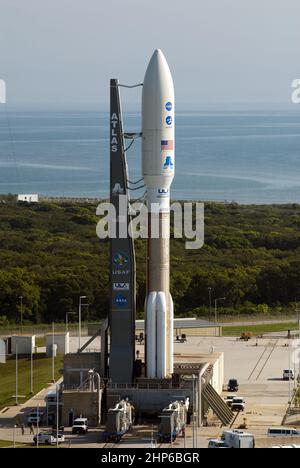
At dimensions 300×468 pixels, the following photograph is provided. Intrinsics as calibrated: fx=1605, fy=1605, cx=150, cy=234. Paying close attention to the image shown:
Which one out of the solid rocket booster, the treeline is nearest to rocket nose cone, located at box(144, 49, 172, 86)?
the solid rocket booster

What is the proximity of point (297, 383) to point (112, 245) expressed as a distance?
1224 centimetres

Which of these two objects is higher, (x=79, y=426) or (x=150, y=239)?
(x=150, y=239)

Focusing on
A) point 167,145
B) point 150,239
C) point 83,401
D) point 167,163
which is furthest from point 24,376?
point 167,145

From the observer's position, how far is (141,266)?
9556cm

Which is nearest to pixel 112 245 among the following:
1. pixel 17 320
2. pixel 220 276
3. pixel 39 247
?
pixel 17 320

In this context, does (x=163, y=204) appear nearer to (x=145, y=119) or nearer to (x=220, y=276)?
(x=145, y=119)

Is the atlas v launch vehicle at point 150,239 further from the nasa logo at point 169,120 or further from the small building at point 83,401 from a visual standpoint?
the small building at point 83,401

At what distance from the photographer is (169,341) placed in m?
57.6

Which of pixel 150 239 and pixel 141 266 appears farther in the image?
pixel 141 266

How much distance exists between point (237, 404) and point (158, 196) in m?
8.39

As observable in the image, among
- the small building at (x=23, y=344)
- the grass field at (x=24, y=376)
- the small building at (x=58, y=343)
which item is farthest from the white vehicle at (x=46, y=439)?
the small building at (x=23, y=344)

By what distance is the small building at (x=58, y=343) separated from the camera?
71312 mm

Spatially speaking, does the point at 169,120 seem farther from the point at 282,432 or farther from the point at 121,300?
the point at 282,432

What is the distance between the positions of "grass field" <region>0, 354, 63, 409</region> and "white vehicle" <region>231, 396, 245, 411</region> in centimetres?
813
